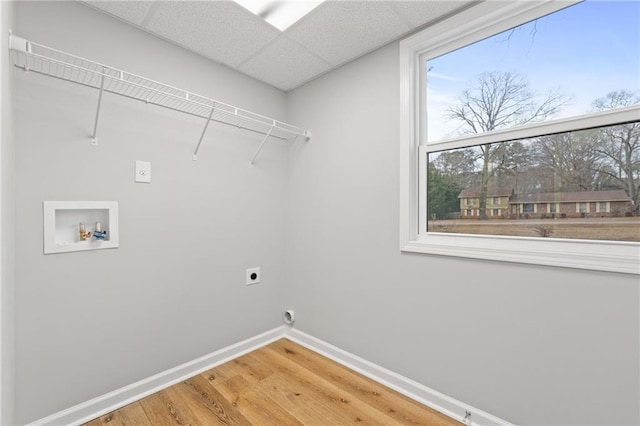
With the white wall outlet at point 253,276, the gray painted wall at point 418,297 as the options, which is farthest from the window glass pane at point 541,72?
the white wall outlet at point 253,276

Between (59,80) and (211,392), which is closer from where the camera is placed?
(59,80)

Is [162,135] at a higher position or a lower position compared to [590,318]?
higher

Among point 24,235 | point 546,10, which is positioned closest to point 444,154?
point 546,10

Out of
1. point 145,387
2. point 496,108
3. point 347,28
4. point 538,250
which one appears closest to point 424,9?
point 347,28

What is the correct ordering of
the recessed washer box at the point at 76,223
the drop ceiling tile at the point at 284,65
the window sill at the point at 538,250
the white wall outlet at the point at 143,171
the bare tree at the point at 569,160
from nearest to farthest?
the window sill at the point at 538,250, the bare tree at the point at 569,160, the recessed washer box at the point at 76,223, the white wall outlet at the point at 143,171, the drop ceiling tile at the point at 284,65

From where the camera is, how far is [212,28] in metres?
1.58

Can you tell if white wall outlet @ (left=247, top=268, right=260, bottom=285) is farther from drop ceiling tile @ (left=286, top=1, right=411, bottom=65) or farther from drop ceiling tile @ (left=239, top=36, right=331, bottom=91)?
drop ceiling tile @ (left=286, top=1, right=411, bottom=65)

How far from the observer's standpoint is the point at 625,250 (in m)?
1.11

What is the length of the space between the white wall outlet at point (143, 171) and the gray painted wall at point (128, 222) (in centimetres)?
3

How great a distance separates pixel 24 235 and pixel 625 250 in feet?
8.83

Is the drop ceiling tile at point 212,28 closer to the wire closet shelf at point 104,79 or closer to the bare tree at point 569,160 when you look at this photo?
the wire closet shelf at point 104,79

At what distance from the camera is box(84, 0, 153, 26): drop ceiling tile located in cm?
140

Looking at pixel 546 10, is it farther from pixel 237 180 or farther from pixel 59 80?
pixel 59 80

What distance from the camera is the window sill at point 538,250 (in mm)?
1091
